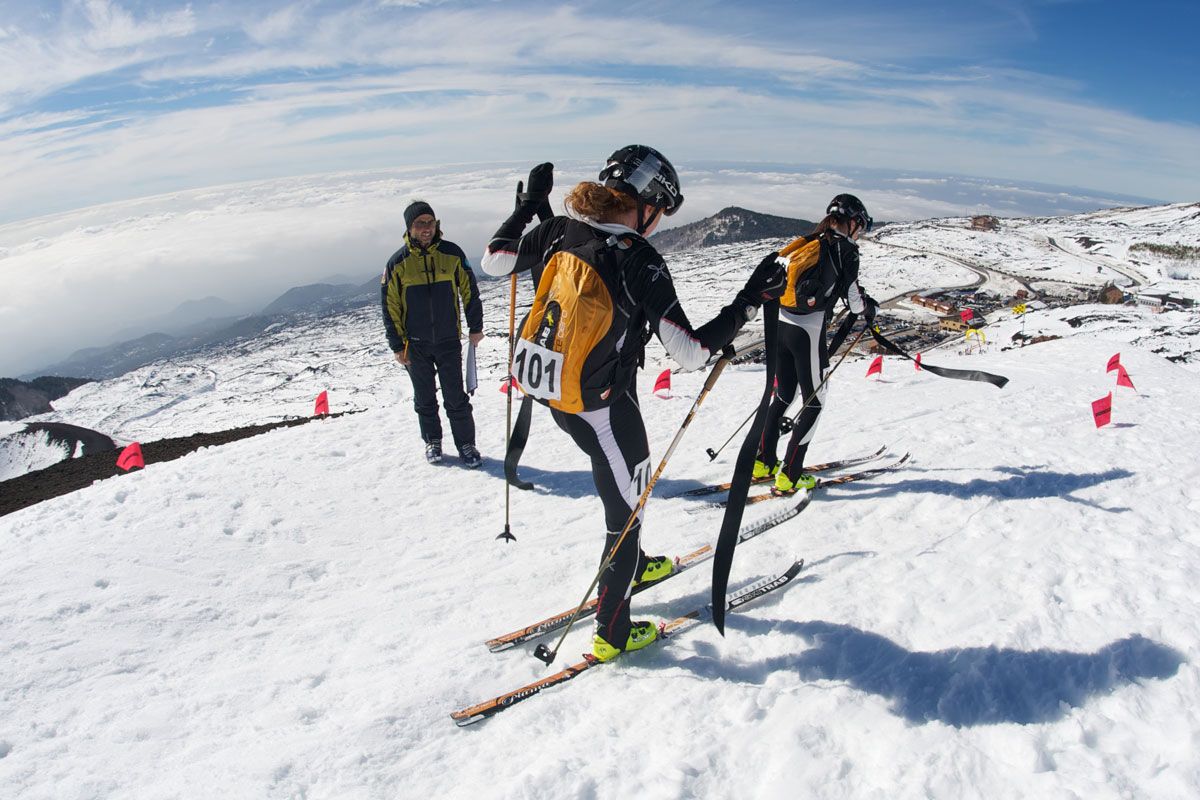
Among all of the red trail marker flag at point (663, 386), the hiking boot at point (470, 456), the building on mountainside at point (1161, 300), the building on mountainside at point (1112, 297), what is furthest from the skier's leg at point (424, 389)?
the building on mountainside at point (1112, 297)

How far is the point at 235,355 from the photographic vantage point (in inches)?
6604

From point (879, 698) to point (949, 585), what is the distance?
1.63m

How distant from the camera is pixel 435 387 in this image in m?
8.45

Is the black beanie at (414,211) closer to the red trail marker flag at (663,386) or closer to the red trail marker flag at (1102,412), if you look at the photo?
the red trail marker flag at (663,386)

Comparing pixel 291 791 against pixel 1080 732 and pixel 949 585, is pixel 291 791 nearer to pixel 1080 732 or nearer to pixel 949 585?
pixel 1080 732

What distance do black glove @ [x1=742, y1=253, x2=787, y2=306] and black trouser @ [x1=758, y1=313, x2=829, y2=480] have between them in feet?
9.20

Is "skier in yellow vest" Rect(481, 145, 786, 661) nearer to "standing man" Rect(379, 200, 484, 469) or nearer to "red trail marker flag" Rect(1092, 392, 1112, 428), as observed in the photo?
"standing man" Rect(379, 200, 484, 469)

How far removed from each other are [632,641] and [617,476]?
1.36 metres

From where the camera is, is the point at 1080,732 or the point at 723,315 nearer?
the point at 1080,732

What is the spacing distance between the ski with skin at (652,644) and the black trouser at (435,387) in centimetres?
486

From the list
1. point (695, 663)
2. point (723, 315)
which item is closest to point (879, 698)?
point (695, 663)

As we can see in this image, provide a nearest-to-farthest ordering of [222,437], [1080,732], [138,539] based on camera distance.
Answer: [1080,732] → [138,539] → [222,437]

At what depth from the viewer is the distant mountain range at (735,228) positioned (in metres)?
170

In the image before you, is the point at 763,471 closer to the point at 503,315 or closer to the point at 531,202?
the point at 531,202
